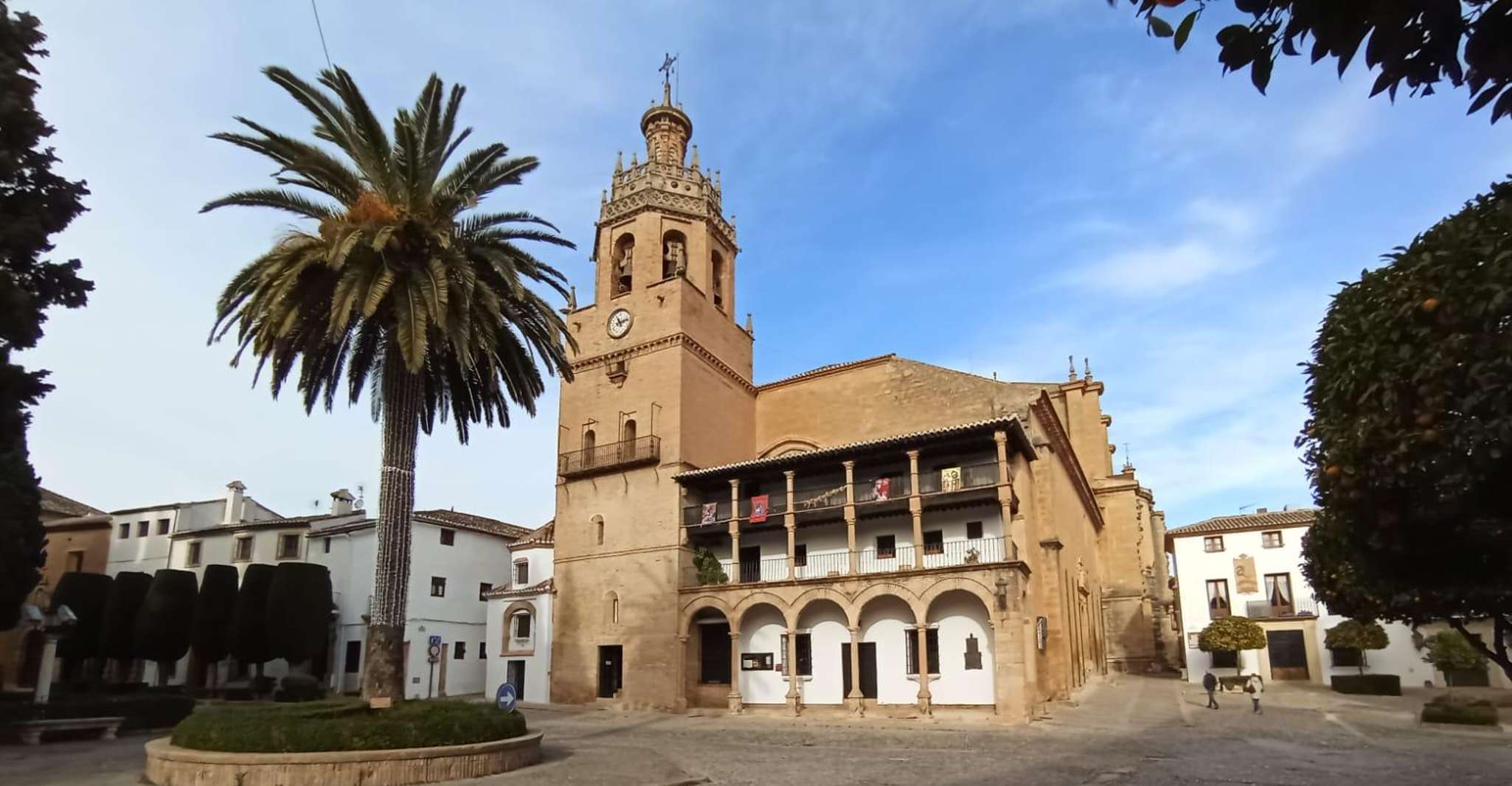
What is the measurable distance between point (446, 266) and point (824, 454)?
16.1m

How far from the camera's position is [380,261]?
656 inches

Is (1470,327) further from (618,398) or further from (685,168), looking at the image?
(685,168)

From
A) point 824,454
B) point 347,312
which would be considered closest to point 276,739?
point 347,312

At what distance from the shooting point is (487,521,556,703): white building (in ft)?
118

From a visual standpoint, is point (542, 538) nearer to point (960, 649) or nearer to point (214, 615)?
point (214, 615)

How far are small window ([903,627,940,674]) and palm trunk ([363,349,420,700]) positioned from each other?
53.5ft

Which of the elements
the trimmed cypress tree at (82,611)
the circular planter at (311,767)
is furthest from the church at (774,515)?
the trimmed cypress tree at (82,611)

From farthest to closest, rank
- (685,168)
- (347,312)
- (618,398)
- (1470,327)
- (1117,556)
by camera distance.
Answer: (1117,556), (685,168), (618,398), (347,312), (1470,327)

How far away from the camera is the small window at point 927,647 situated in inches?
1097

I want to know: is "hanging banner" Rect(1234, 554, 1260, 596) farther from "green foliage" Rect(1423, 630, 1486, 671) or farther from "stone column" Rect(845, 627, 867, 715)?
"stone column" Rect(845, 627, 867, 715)

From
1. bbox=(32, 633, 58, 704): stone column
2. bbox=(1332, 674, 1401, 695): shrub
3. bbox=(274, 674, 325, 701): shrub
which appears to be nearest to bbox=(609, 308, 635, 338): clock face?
bbox=(274, 674, 325, 701): shrub

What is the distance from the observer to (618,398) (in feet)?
113

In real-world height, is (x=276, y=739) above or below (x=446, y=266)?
below

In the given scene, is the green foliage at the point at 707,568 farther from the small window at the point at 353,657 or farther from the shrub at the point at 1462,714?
the shrub at the point at 1462,714
